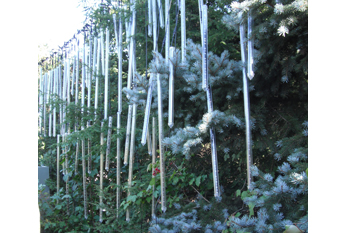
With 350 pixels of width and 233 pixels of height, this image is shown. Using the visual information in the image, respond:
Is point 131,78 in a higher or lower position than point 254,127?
higher

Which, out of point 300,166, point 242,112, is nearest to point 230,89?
point 242,112

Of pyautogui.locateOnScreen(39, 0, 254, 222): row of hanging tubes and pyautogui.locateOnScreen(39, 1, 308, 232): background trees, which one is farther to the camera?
pyautogui.locateOnScreen(39, 0, 254, 222): row of hanging tubes

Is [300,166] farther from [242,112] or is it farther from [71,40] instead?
[71,40]

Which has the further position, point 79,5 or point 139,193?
point 79,5

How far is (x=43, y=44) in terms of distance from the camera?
19.9ft

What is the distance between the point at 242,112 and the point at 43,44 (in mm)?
5714

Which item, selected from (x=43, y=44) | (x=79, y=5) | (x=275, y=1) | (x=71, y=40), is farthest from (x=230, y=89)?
(x=43, y=44)

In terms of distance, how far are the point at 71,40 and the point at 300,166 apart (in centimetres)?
331

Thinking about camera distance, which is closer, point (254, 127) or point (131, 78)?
point (254, 127)

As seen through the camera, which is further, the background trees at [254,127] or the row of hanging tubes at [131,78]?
the row of hanging tubes at [131,78]

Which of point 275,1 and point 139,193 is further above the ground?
point 275,1
